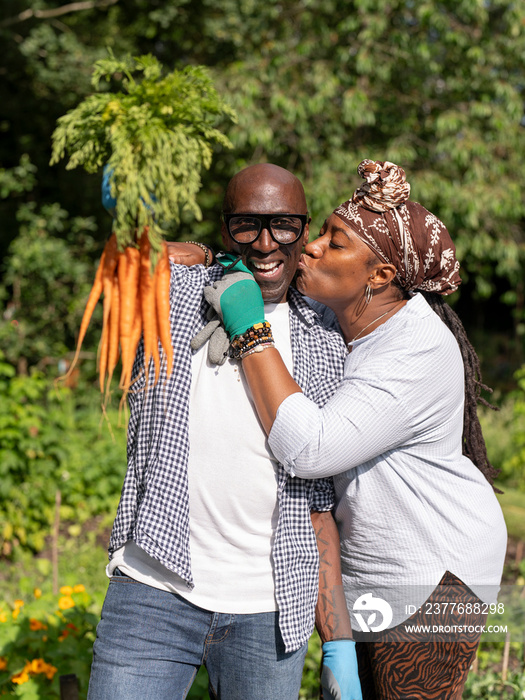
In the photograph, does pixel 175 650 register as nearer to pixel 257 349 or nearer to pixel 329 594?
pixel 329 594

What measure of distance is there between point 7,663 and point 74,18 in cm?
848

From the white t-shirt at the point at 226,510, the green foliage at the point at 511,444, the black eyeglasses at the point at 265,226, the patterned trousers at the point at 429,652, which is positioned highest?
the black eyeglasses at the point at 265,226

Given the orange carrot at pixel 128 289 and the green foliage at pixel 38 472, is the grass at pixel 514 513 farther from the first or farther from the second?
the orange carrot at pixel 128 289

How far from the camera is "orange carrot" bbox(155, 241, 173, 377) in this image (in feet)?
5.37

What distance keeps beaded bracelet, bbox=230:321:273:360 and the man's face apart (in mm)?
195

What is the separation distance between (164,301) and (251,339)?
0.26 metres

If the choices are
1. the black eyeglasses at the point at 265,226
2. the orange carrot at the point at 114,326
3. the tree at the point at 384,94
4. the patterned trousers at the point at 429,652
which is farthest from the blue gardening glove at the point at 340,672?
the tree at the point at 384,94

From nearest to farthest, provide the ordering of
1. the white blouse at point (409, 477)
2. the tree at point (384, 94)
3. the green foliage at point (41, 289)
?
the white blouse at point (409, 477)
the tree at point (384, 94)
the green foliage at point (41, 289)

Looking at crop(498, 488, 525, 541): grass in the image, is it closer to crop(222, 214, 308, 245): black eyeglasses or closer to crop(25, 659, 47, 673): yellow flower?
crop(25, 659, 47, 673): yellow flower

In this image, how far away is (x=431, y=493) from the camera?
5.67ft

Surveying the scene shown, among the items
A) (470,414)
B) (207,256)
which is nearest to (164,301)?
(207,256)

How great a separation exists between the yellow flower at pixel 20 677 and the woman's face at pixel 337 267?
1775 millimetres

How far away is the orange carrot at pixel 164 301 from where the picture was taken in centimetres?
164

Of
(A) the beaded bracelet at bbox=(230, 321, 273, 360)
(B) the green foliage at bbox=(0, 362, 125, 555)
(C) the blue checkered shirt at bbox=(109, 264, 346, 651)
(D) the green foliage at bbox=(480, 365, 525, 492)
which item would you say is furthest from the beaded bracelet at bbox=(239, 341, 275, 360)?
(D) the green foliage at bbox=(480, 365, 525, 492)
